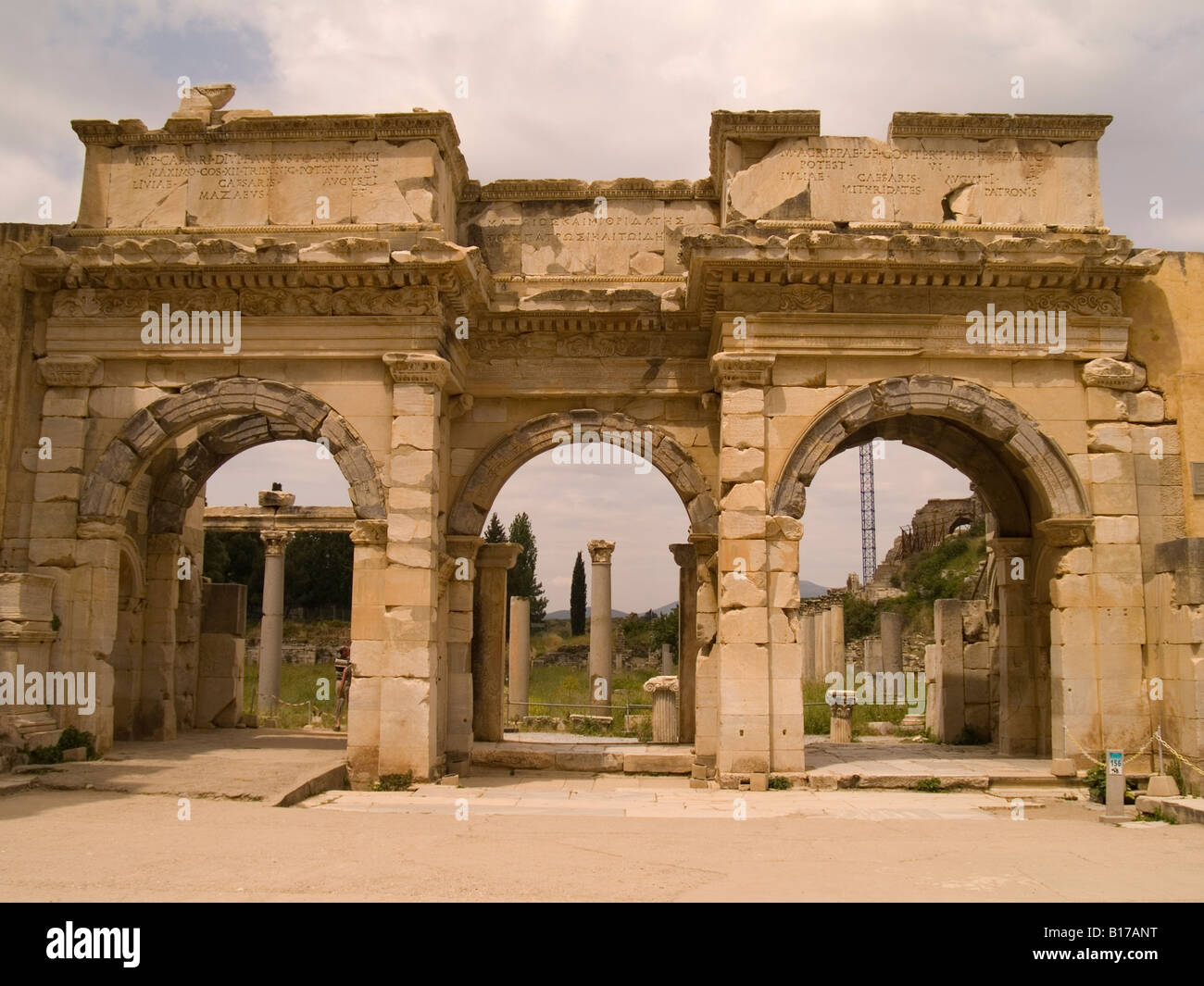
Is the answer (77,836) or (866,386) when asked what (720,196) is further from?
(77,836)

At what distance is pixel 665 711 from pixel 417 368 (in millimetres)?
6548

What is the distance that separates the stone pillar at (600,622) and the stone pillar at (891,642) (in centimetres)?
685

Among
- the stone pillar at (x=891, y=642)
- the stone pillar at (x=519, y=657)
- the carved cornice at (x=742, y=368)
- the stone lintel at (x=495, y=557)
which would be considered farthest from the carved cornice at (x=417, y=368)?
the stone pillar at (x=891, y=642)

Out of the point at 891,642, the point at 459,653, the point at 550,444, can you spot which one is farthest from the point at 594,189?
the point at 891,642

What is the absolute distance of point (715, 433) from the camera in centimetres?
1254

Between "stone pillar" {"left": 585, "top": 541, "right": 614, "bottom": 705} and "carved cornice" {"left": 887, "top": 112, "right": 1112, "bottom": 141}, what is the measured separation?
10.7 meters

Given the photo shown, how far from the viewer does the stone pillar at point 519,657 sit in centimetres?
2050

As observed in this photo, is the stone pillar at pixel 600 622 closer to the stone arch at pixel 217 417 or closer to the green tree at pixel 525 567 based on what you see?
the stone arch at pixel 217 417

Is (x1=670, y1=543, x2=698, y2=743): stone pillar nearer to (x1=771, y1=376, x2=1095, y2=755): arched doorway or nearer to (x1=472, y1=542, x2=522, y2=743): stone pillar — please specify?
(x1=472, y1=542, x2=522, y2=743): stone pillar

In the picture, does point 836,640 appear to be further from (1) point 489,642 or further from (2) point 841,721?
(1) point 489,642

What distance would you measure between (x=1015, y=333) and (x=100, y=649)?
10131 millimetres

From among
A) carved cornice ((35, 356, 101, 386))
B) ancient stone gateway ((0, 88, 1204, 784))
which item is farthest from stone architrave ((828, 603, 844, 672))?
carved cornice ((35, 356, 101, 386))

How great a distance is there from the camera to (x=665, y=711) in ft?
50.3

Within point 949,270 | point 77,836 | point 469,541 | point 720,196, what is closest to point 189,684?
point 469,541
